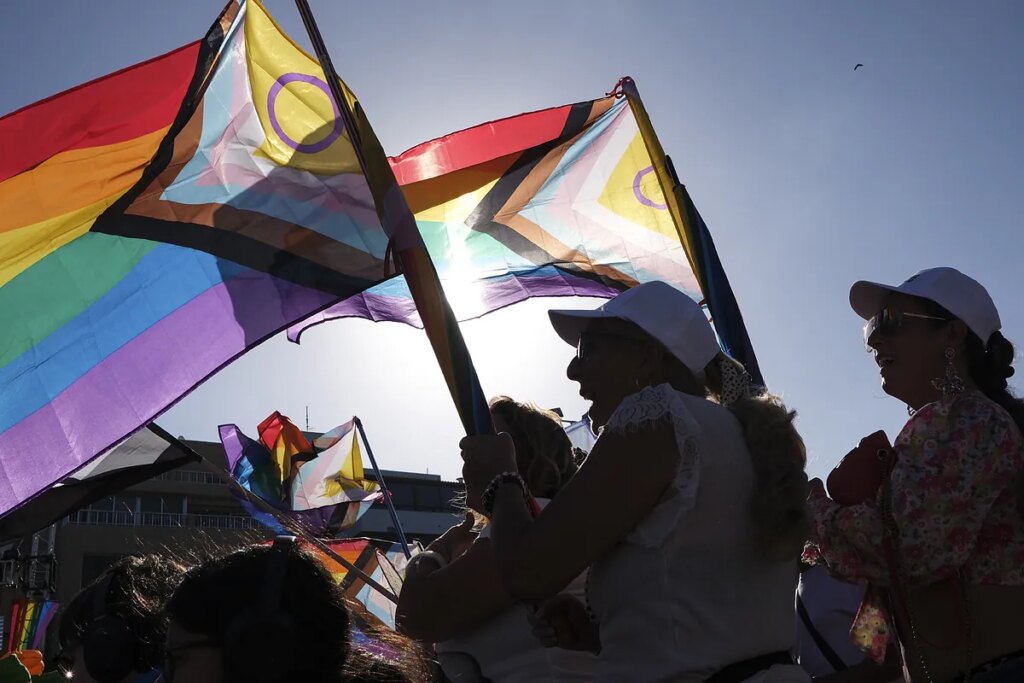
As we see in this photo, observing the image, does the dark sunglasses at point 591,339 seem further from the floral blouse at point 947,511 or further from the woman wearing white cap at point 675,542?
the floral blouse at point 947,511

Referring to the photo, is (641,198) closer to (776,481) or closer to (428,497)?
(776,481)

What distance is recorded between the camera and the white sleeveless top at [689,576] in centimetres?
175

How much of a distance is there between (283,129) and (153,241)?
66 centimetres

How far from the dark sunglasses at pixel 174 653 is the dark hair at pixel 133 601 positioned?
86cm

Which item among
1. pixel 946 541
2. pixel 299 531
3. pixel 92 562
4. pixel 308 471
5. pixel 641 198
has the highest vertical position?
pixel 92 562

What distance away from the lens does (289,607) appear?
169 cm

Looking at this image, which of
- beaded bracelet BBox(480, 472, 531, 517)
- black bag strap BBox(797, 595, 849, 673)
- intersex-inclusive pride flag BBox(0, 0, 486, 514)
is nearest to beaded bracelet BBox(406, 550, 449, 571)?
beaded bracelet BBox(480, 472, 531, 517)

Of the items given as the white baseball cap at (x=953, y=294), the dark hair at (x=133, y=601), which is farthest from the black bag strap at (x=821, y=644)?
the dark hair at (x=133, y=601)

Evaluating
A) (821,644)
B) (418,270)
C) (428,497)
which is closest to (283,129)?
(418,270)

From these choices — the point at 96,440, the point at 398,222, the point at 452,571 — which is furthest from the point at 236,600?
the point at 96,440

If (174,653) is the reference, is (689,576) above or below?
below

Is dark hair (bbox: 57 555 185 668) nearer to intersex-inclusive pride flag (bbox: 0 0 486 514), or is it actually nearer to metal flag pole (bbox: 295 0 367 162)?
intersex-inclusive pride flag (bbox: 0 0 486 514)

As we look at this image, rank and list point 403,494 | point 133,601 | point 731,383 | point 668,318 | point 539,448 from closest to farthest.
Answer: point 668,318, point 731,383, point 133,601, point 539,448, point 403,494

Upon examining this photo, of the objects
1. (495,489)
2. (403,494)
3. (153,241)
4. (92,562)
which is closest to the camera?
(495,489)
